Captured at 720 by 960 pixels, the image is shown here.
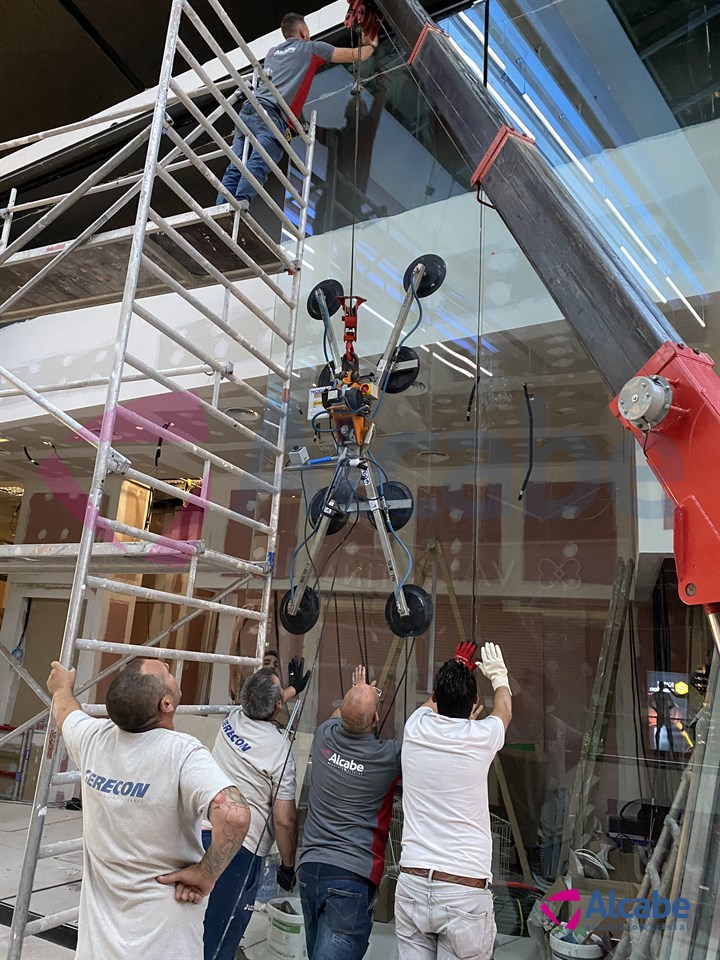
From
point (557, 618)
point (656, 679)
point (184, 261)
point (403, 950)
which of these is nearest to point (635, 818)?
point (656, 679)

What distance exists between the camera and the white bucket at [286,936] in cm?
282

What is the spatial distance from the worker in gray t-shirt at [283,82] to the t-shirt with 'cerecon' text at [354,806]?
108 inches

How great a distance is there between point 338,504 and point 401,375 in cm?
72

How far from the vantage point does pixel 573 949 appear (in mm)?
2332

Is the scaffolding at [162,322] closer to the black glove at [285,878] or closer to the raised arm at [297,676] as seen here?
the raised arm at [297,676]

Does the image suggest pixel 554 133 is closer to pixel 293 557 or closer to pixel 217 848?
pixel 293 557

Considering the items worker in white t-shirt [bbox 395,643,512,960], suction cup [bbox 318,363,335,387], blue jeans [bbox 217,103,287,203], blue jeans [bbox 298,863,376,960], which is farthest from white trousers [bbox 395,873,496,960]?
blue jeans [bbox 217,103,287,203]

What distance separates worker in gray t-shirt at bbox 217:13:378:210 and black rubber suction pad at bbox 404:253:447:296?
0.91 m

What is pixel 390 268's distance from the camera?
3.89 meters

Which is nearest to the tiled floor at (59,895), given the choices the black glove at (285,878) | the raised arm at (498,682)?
the black glove at (285,878)

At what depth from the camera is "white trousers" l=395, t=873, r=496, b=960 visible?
1973mm

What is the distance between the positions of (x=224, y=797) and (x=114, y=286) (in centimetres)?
302

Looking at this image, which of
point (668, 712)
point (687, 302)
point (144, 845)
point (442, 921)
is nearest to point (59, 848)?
point (144, 845)

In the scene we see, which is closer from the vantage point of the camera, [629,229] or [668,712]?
[668,712]
